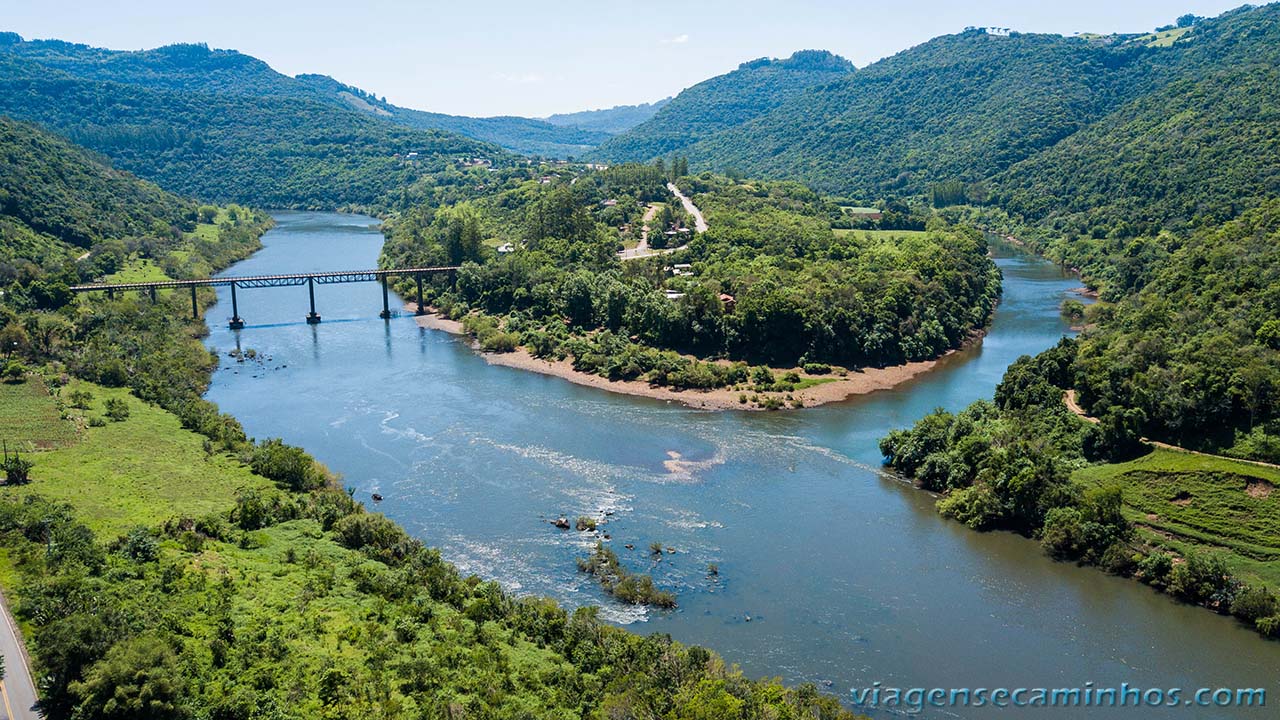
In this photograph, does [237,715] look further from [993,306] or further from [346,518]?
[993,306]

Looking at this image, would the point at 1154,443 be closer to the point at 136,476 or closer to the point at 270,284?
the point at 136,476

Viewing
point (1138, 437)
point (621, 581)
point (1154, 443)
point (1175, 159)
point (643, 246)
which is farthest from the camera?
point (1175, 159)

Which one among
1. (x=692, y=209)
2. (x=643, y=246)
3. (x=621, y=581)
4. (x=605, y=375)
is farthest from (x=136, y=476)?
(x=692, y=209)

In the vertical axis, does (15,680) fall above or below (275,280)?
below

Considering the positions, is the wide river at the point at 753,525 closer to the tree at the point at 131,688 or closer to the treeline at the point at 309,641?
the treeline at the point at 309,641

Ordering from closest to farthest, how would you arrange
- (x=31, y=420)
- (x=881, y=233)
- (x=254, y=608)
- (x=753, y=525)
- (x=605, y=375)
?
(x=254, y=608), (x=753, y=525), (x=31, y=420), (x=605, y=375), (x=881, y=233)

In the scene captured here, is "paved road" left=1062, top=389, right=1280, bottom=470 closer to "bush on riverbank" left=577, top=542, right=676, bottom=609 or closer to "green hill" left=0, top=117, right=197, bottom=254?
"bush on riverbank" left=577, top=542, right=676, bottom=609

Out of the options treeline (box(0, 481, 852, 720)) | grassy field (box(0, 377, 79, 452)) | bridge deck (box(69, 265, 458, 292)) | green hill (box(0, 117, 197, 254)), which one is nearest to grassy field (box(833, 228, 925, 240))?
bridge deck (box(69, 265, 458, 292))

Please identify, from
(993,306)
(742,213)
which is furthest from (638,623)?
(742,213)
